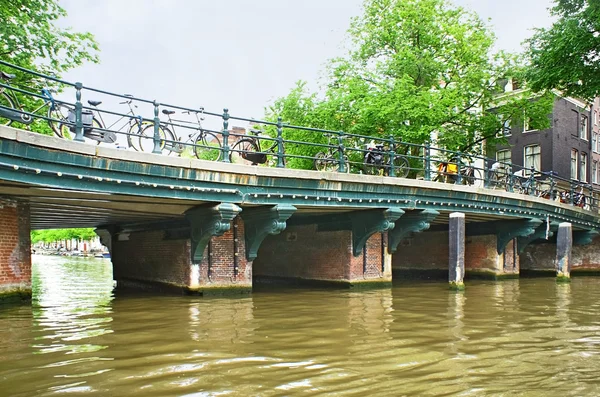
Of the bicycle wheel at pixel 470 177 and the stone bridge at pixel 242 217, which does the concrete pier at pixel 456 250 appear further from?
the bicycle wheel at pixel 470 177

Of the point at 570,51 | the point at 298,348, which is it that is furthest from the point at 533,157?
the point at 298,348

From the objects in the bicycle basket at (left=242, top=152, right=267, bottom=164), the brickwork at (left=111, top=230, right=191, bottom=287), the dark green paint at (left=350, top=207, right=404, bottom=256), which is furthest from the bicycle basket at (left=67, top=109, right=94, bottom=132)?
the dark green paint at (left=350, top=207, right=404, bottom=256)

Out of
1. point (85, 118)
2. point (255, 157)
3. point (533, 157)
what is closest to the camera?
point (85, 118)

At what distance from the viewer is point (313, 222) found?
57.9 ft

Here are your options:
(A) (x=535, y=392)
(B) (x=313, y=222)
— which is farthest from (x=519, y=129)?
(A) (x=535, y=392)

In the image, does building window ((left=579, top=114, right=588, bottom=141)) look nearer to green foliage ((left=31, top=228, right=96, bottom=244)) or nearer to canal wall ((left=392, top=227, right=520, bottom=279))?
canal wall ((left=392, top=227, right=520, bottom=279))

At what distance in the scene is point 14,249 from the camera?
1118 centimetres

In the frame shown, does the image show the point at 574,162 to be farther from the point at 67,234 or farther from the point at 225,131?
the point at 67,234

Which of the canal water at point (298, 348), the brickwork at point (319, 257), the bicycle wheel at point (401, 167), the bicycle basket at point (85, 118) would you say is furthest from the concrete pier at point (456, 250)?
the bicycle basket at point (85, 118)

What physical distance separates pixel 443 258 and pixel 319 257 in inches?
285

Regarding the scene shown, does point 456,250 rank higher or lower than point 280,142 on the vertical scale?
lower

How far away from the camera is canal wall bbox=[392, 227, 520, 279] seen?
21966 mm

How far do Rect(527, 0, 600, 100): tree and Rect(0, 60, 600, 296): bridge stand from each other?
436cm

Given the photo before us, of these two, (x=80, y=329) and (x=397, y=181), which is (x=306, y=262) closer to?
(x=397, y=181)
